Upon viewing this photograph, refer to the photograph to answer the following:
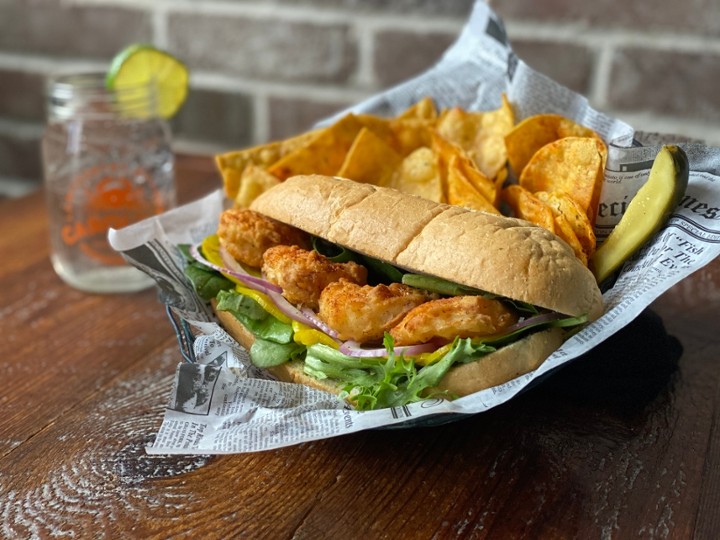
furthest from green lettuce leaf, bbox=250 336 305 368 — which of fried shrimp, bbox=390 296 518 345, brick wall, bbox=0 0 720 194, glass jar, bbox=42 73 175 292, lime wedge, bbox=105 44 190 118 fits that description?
brick wall, bbox=0 0 720 194

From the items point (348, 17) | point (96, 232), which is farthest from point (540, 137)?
point (348, 17)

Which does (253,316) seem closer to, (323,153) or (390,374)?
(390,374)

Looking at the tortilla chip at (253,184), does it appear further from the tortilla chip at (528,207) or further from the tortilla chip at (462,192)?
the tortilla chip at (528,207)

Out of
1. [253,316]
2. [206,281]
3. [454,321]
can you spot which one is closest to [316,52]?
[206,281]

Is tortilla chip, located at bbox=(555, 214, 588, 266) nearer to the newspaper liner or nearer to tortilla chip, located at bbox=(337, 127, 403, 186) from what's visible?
the newspaper liner

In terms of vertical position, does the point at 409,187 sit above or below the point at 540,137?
below

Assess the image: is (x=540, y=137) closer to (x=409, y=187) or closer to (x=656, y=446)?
(x=409, y=187)

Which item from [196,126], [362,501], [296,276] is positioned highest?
[296,276]
